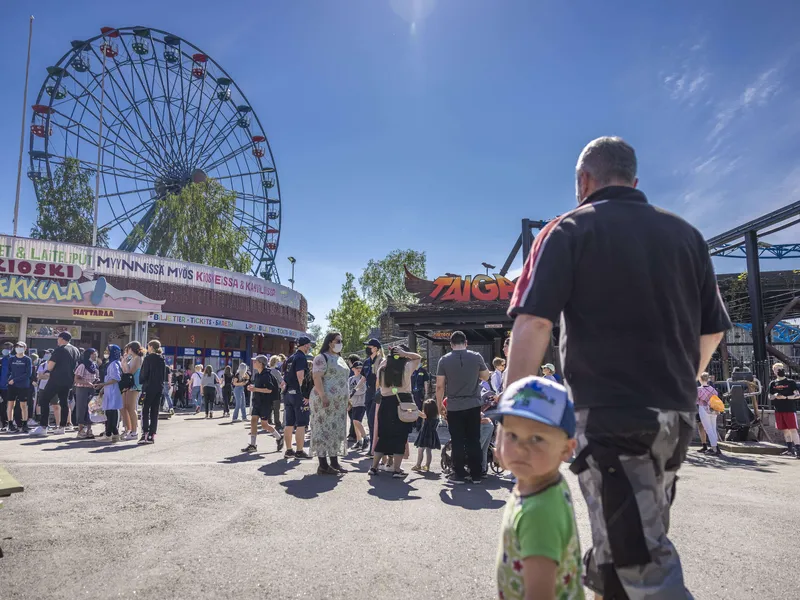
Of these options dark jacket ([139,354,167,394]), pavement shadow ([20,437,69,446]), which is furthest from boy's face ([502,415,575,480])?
pavement shadow ([20,437,69,446])

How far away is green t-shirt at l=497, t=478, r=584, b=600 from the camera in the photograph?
1601 millimetres

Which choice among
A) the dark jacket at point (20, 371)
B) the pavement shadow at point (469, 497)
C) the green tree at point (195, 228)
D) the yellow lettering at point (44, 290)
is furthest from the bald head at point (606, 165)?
the green tree at point (195, 228)

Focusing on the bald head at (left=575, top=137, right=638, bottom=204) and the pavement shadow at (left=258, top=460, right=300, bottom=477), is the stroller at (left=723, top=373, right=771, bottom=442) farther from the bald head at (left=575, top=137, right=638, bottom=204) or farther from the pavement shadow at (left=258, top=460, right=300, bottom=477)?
the bald head at (left=575, top=137, right=638, bottom=204)

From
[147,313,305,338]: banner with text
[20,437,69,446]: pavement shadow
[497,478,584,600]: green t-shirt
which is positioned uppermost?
[147,313,305,338]: banner with text

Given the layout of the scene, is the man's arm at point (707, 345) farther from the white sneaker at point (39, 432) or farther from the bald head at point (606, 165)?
the white sneaker at point (39, 432)

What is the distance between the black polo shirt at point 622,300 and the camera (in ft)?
6.14

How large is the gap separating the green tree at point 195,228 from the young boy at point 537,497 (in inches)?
1528

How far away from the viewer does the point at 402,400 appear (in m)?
7.06

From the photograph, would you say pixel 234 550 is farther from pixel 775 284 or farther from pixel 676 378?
pixel 775 284

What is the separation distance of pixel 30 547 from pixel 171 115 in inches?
1582

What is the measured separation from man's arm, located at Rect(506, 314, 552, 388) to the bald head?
2.08 ft

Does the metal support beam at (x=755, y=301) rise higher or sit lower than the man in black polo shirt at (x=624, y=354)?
higher

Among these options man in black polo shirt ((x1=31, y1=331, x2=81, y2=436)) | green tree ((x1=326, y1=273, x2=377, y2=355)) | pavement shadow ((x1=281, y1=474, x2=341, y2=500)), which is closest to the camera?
pavement shadow ((x1=281, y1=474, x2=341, y2=500))

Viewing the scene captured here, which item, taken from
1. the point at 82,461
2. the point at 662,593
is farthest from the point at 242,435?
the point at 662,593
